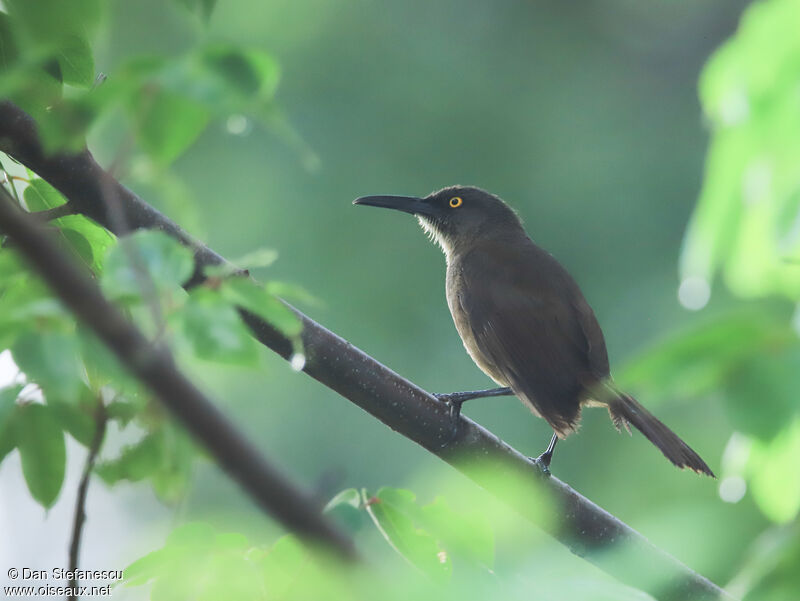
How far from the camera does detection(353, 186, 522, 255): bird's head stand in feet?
18.8

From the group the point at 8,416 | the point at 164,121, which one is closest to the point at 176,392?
the point at 164,121

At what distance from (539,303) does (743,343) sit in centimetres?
315

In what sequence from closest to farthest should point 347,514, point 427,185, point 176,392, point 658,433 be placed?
point 176,392, point 347,514, point 658,433, point 427,185

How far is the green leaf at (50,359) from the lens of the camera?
1.28m

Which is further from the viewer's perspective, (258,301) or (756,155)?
(756,155)

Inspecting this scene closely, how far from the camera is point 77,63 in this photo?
1.94 m

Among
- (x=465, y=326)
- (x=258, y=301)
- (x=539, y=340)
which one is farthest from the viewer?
(x=465, y=326)

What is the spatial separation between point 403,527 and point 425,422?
2.06ft

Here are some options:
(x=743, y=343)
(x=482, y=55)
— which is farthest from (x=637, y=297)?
(x=743, y=343)

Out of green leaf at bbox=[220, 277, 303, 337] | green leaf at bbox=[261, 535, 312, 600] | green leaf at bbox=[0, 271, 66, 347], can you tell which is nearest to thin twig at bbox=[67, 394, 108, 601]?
green leaf at bbox=[0, 271, 66, 347]

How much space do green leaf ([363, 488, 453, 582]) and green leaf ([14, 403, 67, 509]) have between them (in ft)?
2.00

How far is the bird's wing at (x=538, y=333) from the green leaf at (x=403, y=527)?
2099 mm

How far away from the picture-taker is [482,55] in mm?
11242

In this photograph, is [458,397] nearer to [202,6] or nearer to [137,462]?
[137,462]
